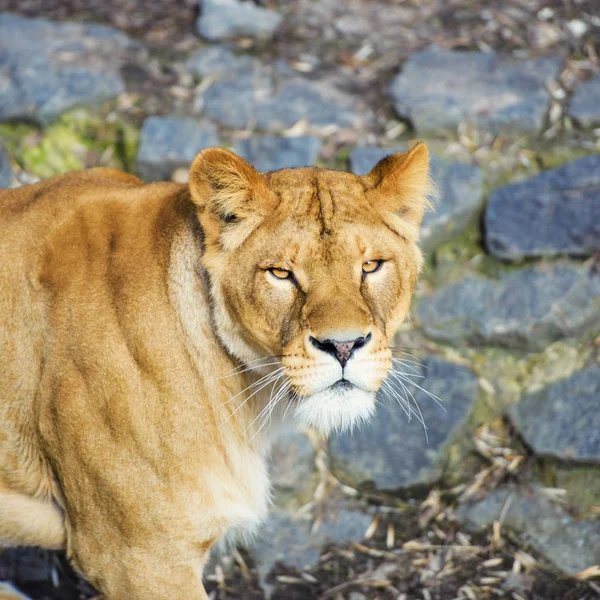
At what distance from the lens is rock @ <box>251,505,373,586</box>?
4035 millimetres

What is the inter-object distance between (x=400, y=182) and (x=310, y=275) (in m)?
0.52

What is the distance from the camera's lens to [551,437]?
4223mm

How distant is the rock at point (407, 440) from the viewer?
426 centimetres

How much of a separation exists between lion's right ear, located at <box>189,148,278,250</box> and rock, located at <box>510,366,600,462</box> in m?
2.13

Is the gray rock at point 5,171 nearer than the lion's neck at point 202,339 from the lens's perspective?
No

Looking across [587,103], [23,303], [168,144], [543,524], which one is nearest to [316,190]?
[23,303]

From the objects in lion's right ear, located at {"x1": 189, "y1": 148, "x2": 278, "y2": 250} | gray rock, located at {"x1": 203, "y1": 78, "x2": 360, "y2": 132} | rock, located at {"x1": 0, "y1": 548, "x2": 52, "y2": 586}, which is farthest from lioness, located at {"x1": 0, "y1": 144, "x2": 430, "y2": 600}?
gray rock, located at {"x1": 203, "y1": 78, "x2": 360, "y2": 132}

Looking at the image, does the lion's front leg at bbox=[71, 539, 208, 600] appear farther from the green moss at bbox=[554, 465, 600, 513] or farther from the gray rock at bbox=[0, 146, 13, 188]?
the gray rock at bbox=[0, 146, 13, 188]

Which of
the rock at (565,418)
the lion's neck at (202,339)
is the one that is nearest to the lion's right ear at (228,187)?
the lion's neck at (202,339)

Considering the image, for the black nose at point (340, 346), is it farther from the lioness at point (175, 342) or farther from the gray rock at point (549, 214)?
the gray rock at point (549, 214)

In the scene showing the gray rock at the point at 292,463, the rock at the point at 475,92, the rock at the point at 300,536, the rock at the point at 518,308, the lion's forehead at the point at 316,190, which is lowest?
the rock at the point at 300,536

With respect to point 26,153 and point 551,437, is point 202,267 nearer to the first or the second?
point 551,437

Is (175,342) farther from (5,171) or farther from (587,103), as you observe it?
(587,103)

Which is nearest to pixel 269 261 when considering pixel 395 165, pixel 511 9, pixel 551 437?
pixel 395 165
